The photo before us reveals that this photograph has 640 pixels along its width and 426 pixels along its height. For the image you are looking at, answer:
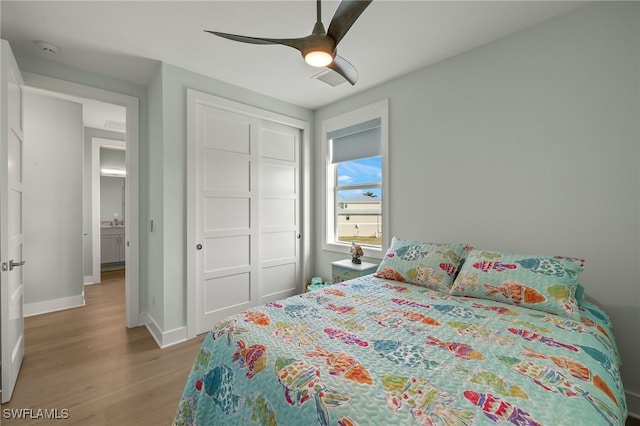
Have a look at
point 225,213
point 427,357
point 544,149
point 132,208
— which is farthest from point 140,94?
point 544,149

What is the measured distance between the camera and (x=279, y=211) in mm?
3607

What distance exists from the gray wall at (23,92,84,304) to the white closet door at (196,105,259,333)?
210cm

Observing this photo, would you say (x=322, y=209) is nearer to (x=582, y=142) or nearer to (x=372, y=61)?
(x=372, y=61)

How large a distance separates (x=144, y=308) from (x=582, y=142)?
4.22 meters

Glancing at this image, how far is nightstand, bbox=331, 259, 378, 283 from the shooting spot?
2962mm

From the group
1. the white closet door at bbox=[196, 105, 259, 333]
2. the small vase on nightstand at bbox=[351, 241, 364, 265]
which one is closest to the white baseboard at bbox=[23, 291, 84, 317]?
the white closet door at bbox=[196, 105, 259, 333]

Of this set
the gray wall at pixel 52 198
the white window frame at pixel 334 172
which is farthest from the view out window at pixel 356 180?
the gray wall at pixel 52 198

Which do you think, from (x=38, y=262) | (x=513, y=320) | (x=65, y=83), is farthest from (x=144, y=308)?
(x=513, y=320)

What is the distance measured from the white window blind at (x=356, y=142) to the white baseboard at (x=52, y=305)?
3.78 meters

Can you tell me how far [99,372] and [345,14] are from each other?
2977 millimetres

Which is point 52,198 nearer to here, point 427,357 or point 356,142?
point 356,142

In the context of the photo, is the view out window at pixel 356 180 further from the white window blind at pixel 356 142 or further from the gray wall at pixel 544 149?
the gray wall at pixel 544 149

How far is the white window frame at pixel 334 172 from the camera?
3.05m

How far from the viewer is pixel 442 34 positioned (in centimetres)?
220
